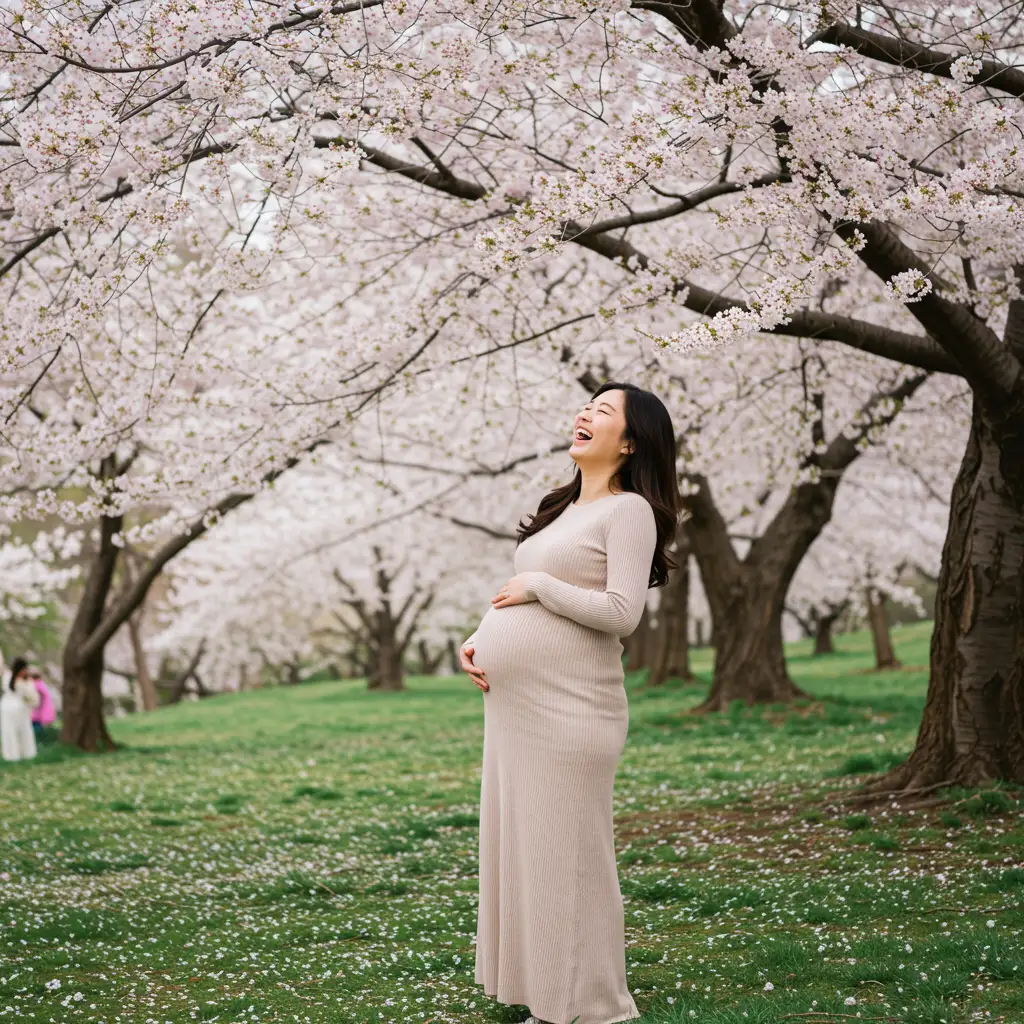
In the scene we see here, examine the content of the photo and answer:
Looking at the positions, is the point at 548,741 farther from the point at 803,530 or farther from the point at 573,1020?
the point at 803,530

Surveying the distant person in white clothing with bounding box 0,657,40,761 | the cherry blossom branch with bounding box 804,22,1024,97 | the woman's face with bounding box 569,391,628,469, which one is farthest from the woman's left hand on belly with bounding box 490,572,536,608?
the distant person in white clothing with bounding box 0,657,40,761

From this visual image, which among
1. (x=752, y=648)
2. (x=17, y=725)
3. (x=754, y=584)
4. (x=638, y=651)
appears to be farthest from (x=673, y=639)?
(x=17, y=725)

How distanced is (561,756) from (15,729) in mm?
14558

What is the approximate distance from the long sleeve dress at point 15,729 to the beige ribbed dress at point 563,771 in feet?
46.2

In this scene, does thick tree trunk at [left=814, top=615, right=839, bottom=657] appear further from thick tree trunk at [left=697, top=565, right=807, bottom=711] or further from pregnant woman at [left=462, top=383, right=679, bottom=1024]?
pregnant woman at [left=462, top=383, right=679, bottom=1024]

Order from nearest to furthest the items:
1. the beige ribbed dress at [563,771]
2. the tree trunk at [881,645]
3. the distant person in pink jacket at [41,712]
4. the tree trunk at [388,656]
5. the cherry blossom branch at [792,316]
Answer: the beige ribbed dress at [563,771]
the cherry blossom branch at [792,316]
the distant person in pink jacket at [41,712]
the tree trunk at [881,645]
the tree trunk at [388,656]

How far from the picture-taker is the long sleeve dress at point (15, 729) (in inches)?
652

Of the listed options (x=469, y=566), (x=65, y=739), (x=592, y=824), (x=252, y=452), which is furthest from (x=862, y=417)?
(x=469, y=566)

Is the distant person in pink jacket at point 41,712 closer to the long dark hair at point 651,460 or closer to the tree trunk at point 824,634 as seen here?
the long dark hair at point 651,460

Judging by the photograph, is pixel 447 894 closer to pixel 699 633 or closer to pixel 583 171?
pixel 583 171

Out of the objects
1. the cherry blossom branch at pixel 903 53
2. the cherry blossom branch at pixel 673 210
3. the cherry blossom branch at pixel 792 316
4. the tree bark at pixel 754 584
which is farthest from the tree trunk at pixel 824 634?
the cherry blossom branch at pixel 903 53

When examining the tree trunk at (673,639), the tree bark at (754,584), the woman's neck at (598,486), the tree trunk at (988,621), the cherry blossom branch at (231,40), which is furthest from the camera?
the tree trunk at (673,639)

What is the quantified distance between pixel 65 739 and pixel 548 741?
1460cm

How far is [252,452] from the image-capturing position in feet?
29.0
